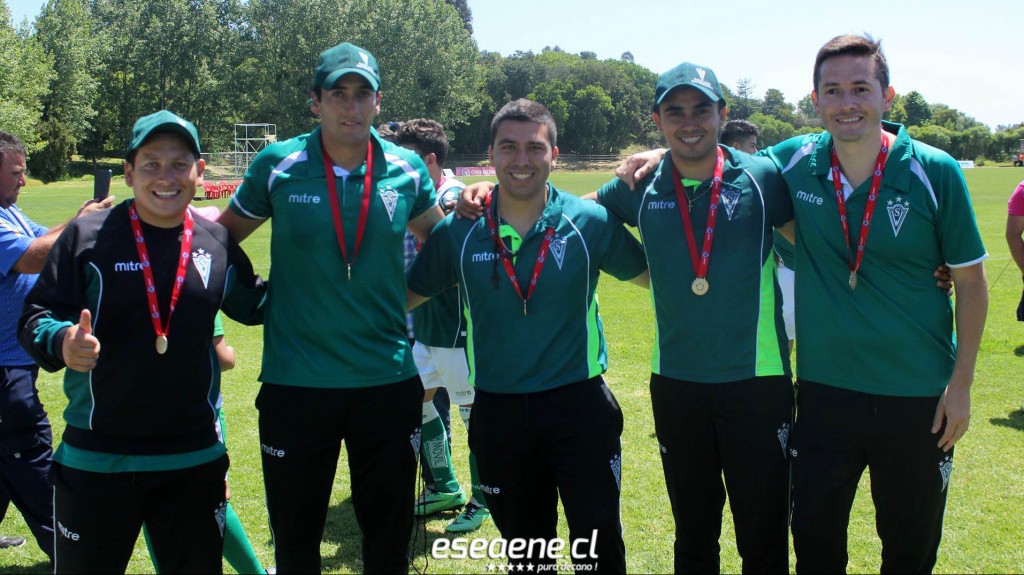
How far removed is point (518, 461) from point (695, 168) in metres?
1.69

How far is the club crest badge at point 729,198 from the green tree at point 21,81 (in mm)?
51216

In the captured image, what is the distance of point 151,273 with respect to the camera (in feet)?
11.4

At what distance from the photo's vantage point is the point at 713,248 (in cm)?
401

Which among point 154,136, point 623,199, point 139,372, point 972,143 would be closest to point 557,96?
point 972,143

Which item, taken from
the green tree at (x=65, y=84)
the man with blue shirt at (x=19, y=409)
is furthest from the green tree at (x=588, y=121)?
the man with blue shirt at (x=19, y=409)

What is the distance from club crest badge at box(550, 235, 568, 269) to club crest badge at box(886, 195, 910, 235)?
1506mm

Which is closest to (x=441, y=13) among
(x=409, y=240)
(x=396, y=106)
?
A: (x=396, y=106)

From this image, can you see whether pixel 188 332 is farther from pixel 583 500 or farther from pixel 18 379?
pixel 18 379

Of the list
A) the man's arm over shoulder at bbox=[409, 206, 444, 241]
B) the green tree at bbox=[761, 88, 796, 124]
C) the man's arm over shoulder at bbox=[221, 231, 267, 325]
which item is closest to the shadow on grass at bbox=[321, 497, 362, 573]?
the man's arm over shoulder at bbox=[221, 231, 267, 325]

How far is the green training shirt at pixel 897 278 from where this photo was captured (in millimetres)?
3789

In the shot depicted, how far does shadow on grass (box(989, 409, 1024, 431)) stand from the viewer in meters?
7.82

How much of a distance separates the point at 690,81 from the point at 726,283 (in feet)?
3.27

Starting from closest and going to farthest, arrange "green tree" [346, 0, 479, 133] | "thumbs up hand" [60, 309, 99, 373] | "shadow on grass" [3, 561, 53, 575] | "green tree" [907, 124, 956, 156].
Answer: "thumbs up hand" [60, 309, 99, 373], "shadow on grass" [3, 561, 53, 575], "green tree" [346, 0, 479, 133], "green tree" [907, 124, 956, 156]

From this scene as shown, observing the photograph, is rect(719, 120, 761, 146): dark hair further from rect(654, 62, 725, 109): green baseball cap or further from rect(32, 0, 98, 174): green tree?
rect(32, 0, 98, 174): green tree
